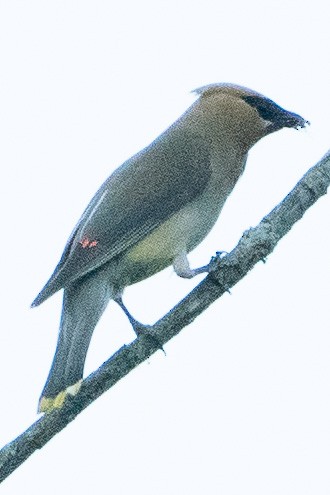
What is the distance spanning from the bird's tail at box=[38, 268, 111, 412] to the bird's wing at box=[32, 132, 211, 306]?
124 mm

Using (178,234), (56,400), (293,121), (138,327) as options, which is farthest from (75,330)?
(293,121)

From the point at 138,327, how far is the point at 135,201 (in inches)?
28.3

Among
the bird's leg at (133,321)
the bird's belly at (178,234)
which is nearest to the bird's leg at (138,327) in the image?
the bird's leg at (133,321)

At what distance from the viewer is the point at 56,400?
14.3ft

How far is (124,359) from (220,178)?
1.80 metres

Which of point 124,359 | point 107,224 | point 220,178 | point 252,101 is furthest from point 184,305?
point 252,101

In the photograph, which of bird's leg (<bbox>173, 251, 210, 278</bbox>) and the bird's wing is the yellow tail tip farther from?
bird's leg (<bbox>173, 251, 210, 278</bbox>)

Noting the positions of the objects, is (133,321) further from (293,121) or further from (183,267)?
(293,121)

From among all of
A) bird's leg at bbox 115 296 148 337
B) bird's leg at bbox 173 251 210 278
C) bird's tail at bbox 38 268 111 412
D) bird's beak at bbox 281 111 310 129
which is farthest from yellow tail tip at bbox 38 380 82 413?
bird's beak at bbox 281 111 310 129

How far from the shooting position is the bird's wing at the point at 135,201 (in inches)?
197

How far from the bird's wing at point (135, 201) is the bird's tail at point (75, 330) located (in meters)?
0.12

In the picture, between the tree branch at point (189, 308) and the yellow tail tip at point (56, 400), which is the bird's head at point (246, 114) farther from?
the yellow tail tip at point (56, 400)

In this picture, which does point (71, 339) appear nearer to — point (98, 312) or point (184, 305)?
point (98, 312)

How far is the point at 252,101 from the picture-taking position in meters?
5.98
